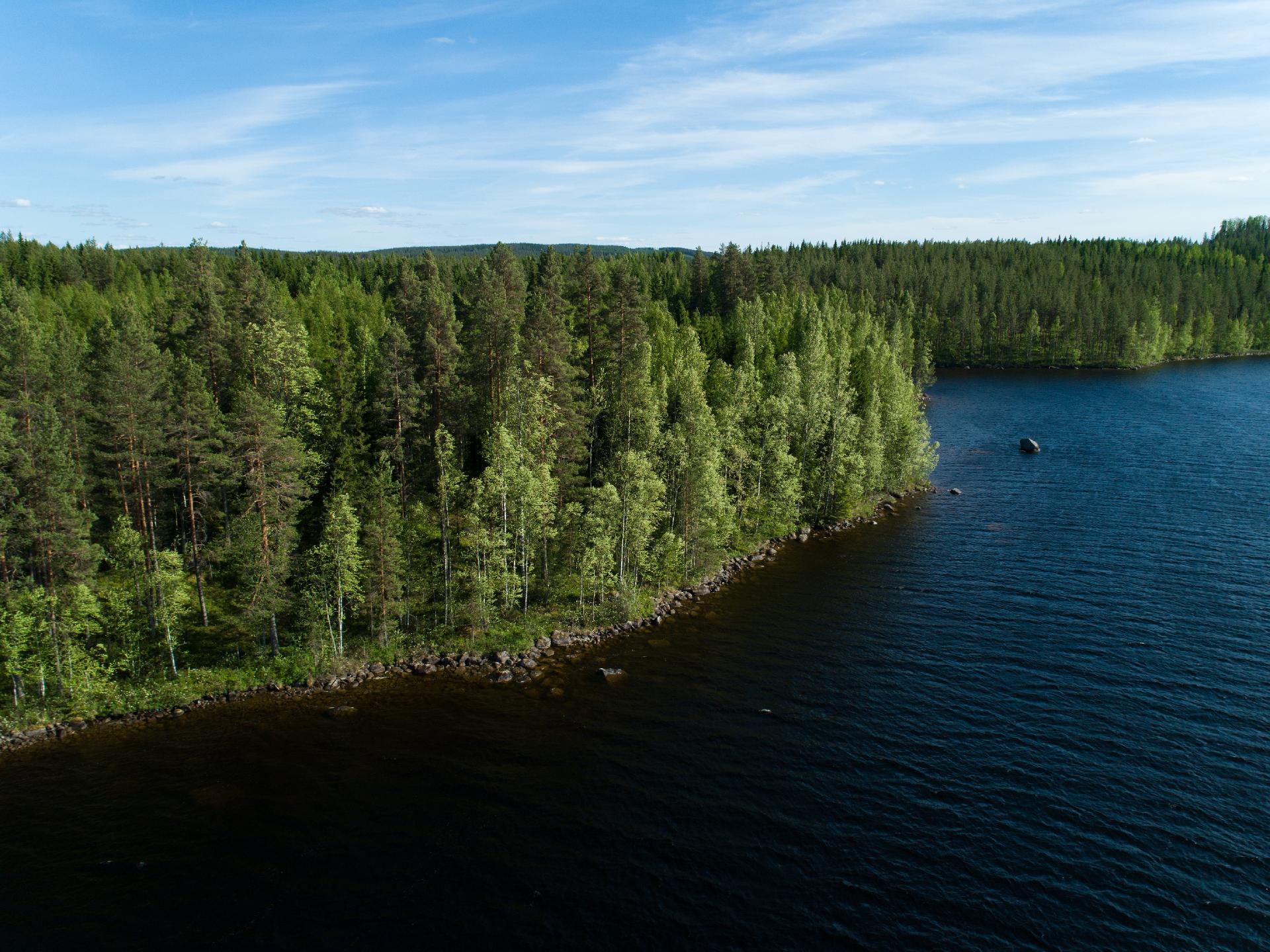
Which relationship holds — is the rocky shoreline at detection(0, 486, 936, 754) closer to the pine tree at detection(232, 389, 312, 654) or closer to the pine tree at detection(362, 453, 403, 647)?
the pine tree at detection(362, 453, 403, 647)

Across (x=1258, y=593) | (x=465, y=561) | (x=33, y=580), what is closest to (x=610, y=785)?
(x=465, y=561)

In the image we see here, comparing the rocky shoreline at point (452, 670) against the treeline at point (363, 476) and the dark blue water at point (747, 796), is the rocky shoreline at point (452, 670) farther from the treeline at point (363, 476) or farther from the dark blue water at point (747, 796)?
the treeline at point (363, 476)

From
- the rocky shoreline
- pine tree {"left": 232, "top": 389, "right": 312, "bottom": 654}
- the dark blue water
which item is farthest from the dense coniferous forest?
the dark blue water

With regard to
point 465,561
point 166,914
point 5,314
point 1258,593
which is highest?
point 5,314

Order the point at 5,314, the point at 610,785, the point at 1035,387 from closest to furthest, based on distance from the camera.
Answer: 1. the point at 610,785
2. the point at 5,314
3. the point at 1035,387

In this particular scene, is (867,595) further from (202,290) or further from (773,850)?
(202,290)

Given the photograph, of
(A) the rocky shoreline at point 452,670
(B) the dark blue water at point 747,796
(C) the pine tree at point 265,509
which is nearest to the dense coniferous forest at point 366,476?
(C) the pine tree at point 265,509
